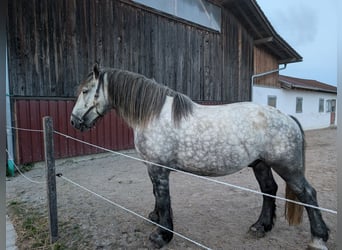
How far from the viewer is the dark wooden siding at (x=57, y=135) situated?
4.82m

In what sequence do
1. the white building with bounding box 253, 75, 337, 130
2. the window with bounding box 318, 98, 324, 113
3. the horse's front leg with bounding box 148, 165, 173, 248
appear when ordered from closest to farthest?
the horse's front leg with bounding box 148, 165, 173, 248 < the white building with bounding box 253, 75, 337, 130 < the window with bounding box 318, 98, 324, 113

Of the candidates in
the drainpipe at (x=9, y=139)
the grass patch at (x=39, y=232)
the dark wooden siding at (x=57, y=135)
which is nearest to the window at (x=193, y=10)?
the dark wooden siding at (x=57, y=135)

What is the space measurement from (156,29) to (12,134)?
450 cm

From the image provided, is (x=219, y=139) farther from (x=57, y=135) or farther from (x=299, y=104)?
(x=299, y=104)

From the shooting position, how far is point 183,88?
785 centimetres

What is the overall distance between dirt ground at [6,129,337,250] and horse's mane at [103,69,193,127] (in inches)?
44.6

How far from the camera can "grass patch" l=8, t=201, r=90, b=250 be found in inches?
88.0

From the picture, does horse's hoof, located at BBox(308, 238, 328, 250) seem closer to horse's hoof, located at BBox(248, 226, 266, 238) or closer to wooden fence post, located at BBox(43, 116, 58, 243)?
horse's hoof, located at BBox(248, 226, 266, 238)

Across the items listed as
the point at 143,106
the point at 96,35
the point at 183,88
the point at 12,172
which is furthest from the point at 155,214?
the point at 183,88

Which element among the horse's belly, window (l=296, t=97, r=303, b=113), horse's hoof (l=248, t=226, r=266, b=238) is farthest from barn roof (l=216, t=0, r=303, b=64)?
horse's hoof (l=248, t=226, r=266, b=238)

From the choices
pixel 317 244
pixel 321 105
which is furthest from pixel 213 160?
pixel 321 105

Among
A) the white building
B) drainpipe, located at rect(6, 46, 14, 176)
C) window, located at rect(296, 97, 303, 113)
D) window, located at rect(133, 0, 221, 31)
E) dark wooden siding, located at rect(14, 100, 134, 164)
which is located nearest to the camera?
drainpipe, located at rect(6, 46, 14, 176)

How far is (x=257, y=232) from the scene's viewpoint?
2.42 metres

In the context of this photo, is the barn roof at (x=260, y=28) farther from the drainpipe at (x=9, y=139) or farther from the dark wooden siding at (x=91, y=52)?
the drainpipe at (x=9, y=139)
